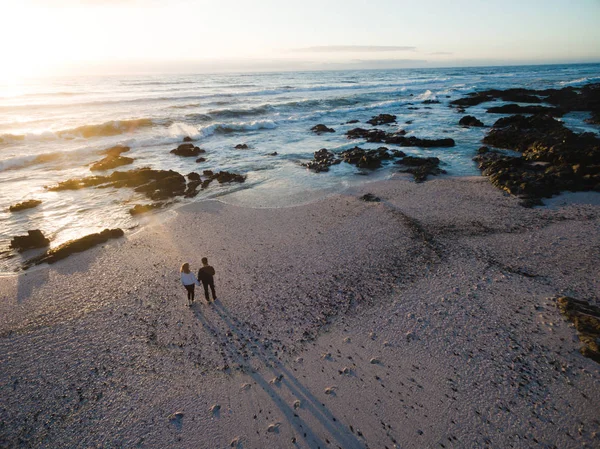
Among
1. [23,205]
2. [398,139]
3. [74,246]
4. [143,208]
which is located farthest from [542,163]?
[23,205]

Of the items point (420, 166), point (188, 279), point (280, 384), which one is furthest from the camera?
point (420, 166)

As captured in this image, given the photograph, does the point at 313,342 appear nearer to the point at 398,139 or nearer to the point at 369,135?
the point at 398,139

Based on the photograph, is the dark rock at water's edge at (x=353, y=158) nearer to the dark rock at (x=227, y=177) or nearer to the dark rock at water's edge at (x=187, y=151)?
the dark rock at (x=227, y=177)

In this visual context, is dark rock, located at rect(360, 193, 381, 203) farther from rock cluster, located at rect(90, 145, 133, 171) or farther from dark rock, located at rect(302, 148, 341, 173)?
rock cluster, located at rect(90, 145, 133, 171)

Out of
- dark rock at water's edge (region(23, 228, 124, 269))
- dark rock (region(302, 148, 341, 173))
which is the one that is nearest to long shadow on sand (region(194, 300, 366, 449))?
dark rock at water's edge (region(23, 228, 124, 269))

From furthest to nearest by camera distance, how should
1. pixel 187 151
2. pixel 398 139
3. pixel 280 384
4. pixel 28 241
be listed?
pixel 398 139 → pixel 187 151 → pixel 28 241 → pixel 280 384
